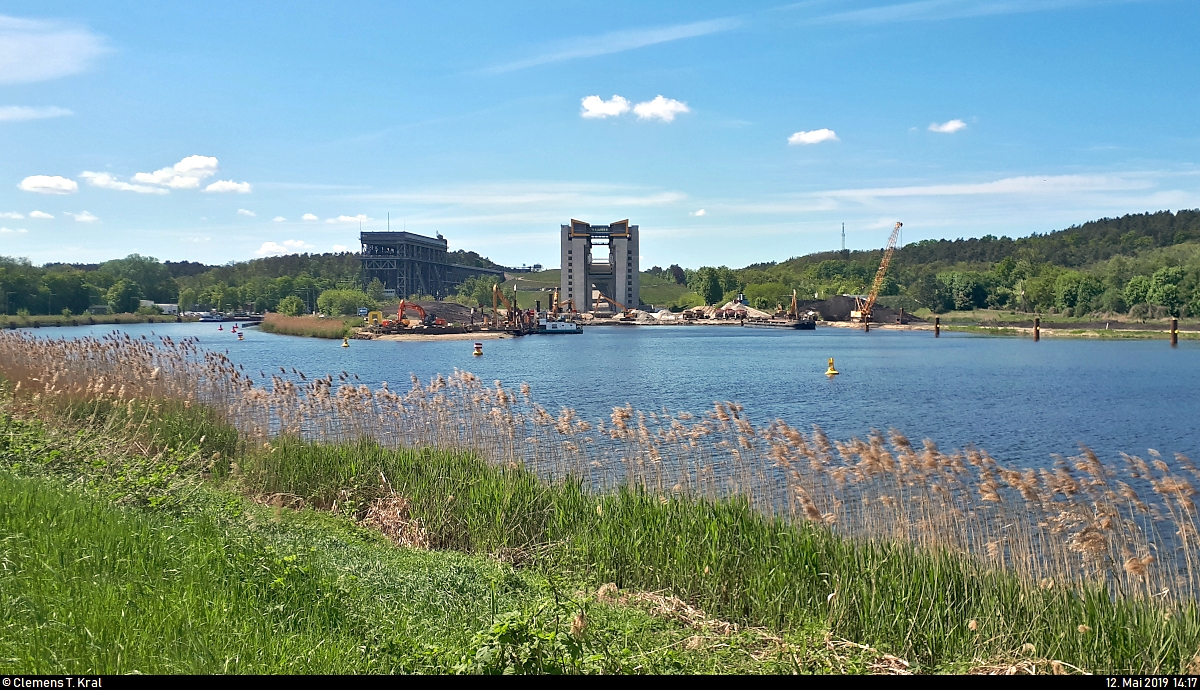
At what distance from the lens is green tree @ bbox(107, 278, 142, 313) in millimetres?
174375

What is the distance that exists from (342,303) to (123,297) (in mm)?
43448

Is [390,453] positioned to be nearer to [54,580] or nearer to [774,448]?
[774,448]

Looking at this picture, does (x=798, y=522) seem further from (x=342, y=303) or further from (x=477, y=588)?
(x=342, y=303)

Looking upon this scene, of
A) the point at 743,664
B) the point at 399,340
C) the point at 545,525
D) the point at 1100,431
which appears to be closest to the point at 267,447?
the point at 545,525

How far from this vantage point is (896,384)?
51.8 meters

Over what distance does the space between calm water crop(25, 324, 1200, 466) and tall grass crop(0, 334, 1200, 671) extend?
510 inches

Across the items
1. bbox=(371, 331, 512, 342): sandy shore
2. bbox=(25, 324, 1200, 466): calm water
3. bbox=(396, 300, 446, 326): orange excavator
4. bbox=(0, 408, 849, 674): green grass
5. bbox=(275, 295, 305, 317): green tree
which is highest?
bbox=(275, 295, 305, 317): green tree

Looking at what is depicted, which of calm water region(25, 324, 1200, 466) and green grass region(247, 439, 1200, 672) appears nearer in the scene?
green grass region(247, 439, 1200, 672)

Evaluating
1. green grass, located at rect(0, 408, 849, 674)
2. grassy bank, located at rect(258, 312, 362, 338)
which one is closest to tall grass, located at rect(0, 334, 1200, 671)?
green grass, located at rect(0, 408, 849, 674)

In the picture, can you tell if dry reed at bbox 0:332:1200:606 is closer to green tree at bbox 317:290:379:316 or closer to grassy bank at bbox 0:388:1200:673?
grassy bank at bbox 0:388:1200:673

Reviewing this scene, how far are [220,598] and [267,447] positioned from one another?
9152 millimetres

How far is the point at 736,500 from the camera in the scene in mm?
12453

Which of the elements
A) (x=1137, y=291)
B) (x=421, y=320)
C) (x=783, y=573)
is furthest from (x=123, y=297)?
(x=783, y=573)

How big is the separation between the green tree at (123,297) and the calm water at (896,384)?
346 feet
